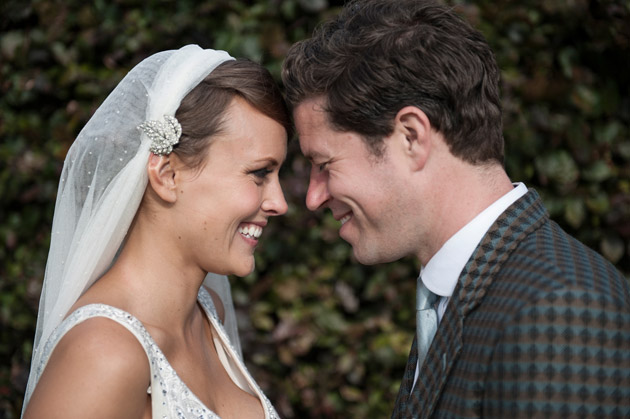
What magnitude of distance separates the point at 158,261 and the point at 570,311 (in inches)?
52.6

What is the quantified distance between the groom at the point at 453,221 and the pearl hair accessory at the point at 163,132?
429 millimetres

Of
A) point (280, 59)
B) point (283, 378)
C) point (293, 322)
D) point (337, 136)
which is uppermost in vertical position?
point (337, 136)

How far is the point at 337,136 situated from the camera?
2352 millimetres

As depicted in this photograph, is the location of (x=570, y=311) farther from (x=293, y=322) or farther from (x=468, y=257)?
(x=293, y=322)

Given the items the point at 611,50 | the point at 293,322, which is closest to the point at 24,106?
the point at 293,322

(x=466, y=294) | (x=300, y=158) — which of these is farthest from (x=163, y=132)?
(x=300, y=158)

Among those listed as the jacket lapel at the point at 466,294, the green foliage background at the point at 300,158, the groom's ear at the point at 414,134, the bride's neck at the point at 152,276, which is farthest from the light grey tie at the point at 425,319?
the green foliage background at the point at 300,158

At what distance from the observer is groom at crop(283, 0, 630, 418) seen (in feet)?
5.41

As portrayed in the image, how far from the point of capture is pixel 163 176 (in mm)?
2332

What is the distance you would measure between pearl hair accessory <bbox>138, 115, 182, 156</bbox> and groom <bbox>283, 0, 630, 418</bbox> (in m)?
0.43

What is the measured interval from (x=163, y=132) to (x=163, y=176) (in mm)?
152

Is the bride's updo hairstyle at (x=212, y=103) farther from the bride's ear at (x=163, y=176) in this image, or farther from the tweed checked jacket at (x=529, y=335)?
the tweed checked jacket at (x=529, y=335)

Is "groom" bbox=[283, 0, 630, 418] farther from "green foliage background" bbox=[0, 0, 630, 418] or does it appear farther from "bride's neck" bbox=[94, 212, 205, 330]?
"green foliage background" bbox=[0, 0, 630, 418]

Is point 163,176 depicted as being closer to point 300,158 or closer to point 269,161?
point 269,161
